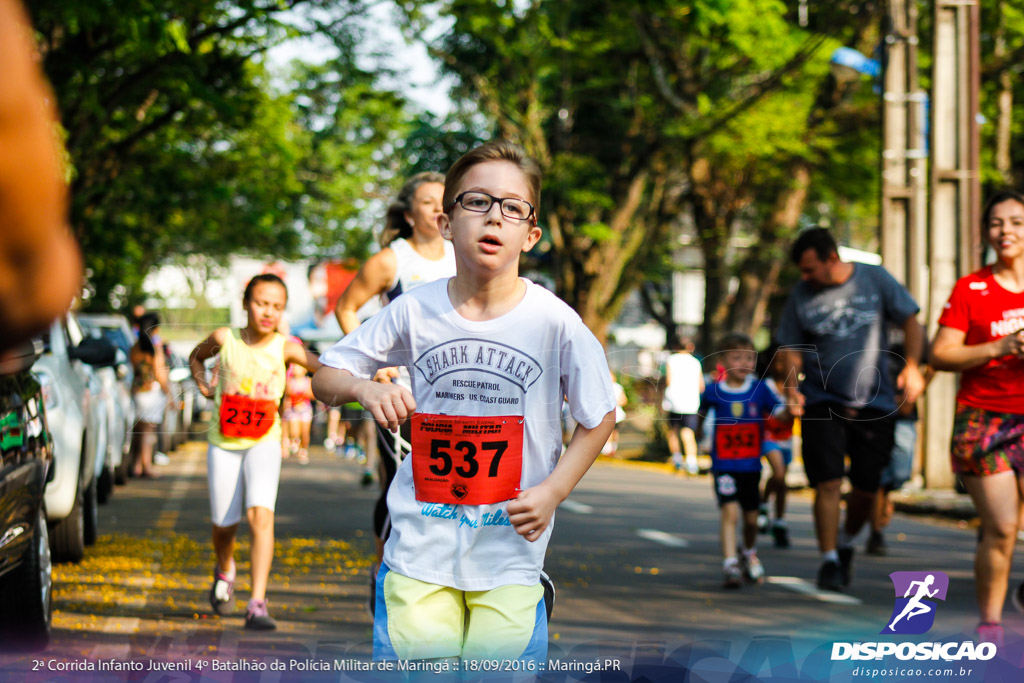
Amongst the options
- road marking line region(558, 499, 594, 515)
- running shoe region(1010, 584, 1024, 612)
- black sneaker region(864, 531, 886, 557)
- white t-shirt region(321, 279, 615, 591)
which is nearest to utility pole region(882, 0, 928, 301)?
road marking line region(558, 499, 594, 515)

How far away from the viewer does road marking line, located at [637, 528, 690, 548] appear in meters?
9.93

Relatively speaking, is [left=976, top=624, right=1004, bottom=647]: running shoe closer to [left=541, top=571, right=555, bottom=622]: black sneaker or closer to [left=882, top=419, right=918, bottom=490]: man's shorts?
[left=541, top=571, right=555, bottom=622]: black sneaker

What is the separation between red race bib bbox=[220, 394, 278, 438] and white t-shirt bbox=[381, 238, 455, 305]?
1004 mm

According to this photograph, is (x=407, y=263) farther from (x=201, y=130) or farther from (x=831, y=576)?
(x=201, y=130)

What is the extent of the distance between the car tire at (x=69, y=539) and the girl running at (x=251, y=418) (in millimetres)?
1896

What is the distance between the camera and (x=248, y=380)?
6.36 m

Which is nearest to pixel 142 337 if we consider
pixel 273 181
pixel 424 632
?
pixel 424 632

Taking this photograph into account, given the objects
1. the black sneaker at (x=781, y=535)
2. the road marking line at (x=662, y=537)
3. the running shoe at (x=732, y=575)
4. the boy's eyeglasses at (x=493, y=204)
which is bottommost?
the road marking line at (x=662, y=537)

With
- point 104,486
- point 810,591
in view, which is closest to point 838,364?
point 810,591

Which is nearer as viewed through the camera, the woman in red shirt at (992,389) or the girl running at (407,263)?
the woman in red shirt at (992,389)

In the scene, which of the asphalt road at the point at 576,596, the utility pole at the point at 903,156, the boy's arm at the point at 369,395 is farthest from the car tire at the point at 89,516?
the utility pole at the point at 903,156

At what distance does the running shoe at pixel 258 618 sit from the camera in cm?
609

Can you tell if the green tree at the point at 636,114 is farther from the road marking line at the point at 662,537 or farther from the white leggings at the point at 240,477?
the white leggings at the point at 240,477

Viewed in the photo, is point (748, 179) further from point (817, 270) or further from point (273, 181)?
point (817, 270)
